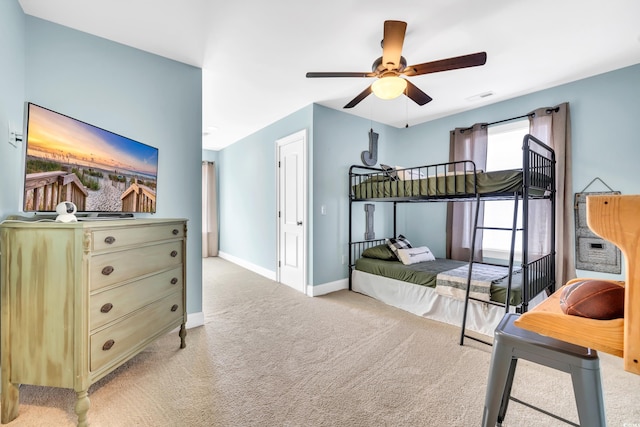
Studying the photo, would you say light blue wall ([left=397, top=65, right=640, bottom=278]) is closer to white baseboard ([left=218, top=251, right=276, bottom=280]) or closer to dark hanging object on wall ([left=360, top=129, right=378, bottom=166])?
dark hanging object on wall ([left=360, top=129, right=378, bottom=166])

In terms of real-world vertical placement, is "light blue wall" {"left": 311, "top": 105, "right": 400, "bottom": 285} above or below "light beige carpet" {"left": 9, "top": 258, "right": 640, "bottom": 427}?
above

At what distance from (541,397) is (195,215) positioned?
2979mm

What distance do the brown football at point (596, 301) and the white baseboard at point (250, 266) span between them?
393 cm

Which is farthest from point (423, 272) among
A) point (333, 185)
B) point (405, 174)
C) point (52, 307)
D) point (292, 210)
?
point (52, 307)

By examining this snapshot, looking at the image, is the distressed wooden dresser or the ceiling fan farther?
the ceiling fan

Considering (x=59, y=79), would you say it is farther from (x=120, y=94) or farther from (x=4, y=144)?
(x=4, y=144)

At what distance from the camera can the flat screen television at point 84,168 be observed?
5.55 ft

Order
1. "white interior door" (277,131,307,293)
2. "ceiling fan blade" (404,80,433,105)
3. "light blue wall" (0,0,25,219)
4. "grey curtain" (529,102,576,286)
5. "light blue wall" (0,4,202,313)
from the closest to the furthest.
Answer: "light blue wall" (0,0,25,219), "light blue wall" (0,4,202,313), "ceiling fan blade" (404,80,433,105), "grey curtain" (529,102,576,286), "white interior door" (277,131,307,293)

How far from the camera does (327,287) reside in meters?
3.71

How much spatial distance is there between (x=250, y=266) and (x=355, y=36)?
13.3ft

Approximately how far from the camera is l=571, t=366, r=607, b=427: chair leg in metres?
0.87

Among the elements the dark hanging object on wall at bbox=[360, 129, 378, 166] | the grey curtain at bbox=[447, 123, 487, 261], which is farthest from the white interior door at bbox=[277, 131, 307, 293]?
the grey curtain at bbox=[447, 123, 487, 261]

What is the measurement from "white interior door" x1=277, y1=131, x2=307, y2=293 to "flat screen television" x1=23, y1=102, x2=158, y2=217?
182 cm

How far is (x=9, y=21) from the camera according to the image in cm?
165
